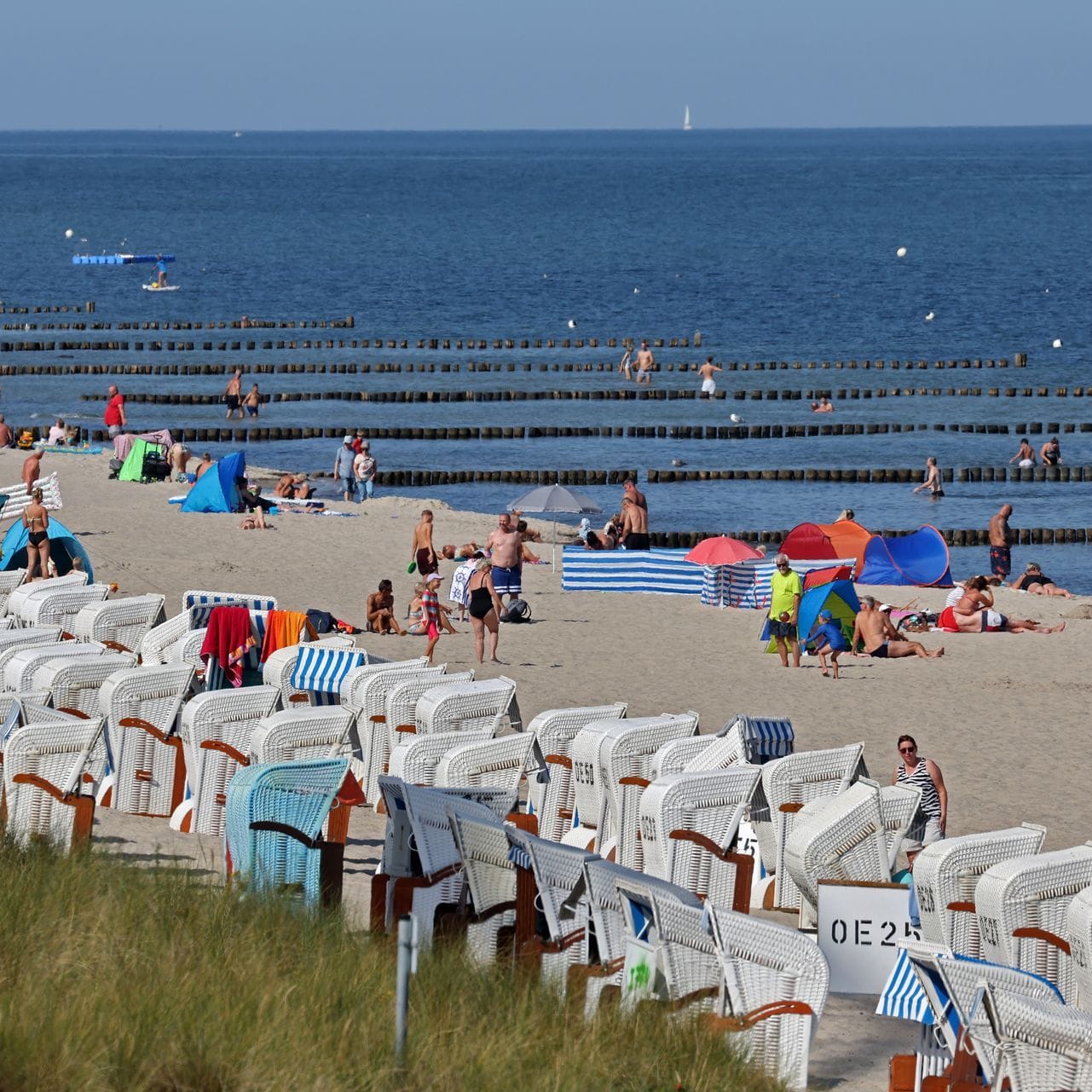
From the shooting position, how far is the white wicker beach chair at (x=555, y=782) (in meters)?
11.0

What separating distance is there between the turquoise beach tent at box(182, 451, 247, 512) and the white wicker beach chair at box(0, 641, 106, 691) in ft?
47.6

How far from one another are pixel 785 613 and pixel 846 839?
9.95 m

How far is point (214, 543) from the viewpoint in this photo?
25.1m

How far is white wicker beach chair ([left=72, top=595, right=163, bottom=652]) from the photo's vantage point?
15516 millimetres

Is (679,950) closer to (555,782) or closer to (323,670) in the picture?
(555,782)

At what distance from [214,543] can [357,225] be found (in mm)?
103979

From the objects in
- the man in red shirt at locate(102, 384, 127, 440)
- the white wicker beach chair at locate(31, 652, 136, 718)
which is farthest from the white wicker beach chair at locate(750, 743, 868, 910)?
the man in red shirt at locate(102, 384, 127, 440)

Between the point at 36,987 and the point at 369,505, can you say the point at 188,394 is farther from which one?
the point at 36,987

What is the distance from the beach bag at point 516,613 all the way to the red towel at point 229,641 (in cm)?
705

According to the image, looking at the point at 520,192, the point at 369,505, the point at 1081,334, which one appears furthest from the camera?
the point at 520,192

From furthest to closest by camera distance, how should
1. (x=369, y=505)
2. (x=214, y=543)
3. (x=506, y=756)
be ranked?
(x=369, y=505) → (x=214, y=543) → (x=506, y=756)

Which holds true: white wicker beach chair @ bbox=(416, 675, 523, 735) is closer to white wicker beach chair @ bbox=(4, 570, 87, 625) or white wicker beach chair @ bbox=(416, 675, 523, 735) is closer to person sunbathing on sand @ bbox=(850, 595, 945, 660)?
white wicker beach chair @ bbox=(4, 570, 87, 625)

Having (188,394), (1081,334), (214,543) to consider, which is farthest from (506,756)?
(1081,334)

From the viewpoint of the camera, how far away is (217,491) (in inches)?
1077
